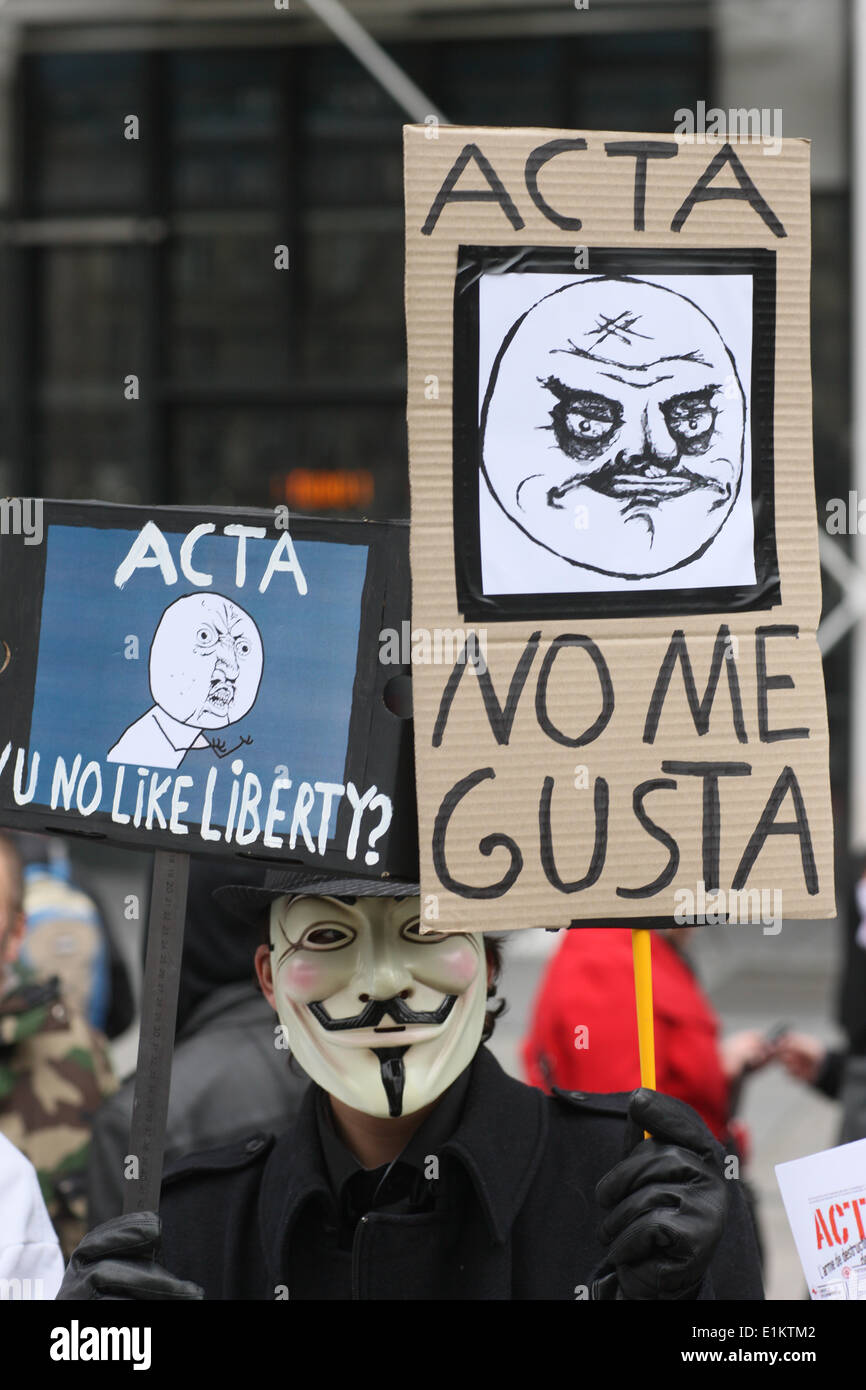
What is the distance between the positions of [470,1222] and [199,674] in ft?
2.54

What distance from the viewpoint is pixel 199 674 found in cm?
226

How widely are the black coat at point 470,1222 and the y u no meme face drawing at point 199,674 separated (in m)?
0.53

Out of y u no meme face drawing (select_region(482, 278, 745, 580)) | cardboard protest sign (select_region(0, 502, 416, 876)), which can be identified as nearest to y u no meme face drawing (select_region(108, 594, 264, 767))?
cardboard protest sign (select_region(0, 502, 416, 876))

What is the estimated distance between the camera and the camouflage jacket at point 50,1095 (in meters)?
3.67

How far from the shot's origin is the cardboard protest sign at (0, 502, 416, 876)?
221cm

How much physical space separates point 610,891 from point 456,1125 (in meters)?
0.42

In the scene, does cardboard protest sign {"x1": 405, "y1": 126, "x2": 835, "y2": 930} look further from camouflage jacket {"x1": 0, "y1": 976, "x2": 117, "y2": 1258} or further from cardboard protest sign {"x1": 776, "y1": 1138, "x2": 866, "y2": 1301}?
camouflage jacket {"x1": 0, "y1": 976, "x2": 117, "y2": 1258}

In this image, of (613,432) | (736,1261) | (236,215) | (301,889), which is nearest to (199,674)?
(301,889)

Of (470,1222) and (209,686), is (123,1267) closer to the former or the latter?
(470,1222)

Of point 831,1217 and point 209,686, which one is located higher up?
point 209,686

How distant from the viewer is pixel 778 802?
2.23 m

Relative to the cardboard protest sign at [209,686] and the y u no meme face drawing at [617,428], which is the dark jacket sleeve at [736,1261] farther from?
the y u no meme face drawing at [617,428]

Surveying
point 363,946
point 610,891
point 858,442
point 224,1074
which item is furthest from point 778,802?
point 858,442
